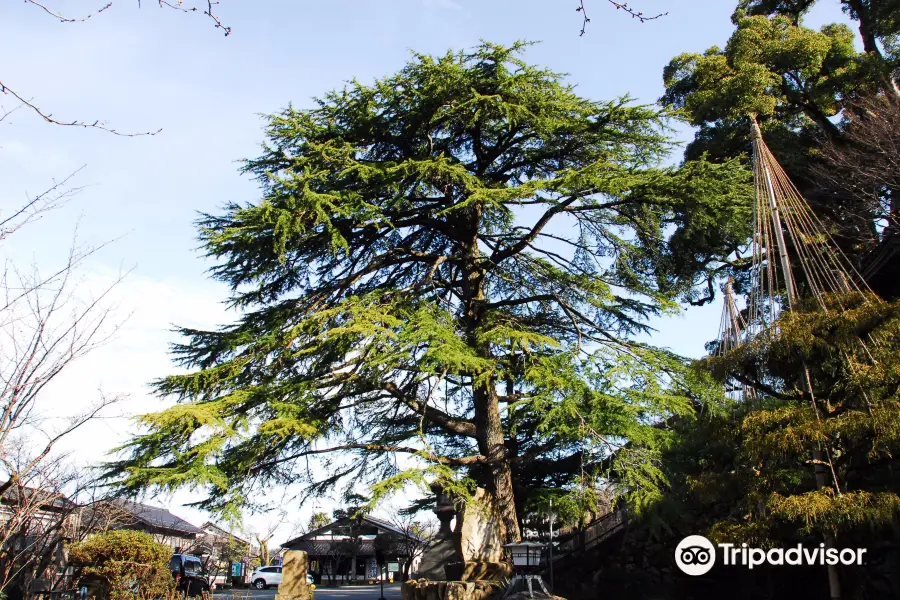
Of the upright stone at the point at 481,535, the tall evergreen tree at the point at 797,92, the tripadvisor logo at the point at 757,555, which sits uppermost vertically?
the tall evergreen tree at the point at 797,92

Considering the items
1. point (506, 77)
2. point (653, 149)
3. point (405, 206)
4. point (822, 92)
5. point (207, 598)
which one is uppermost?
point (822, 92)

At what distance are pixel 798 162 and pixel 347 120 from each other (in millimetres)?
9498

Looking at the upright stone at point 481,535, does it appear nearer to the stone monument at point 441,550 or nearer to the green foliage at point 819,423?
the stone monument at point 441,550

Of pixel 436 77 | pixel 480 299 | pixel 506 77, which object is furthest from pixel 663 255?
pixel 436 77

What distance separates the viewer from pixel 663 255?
40.6ft

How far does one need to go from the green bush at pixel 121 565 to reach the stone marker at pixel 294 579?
376 centimetres

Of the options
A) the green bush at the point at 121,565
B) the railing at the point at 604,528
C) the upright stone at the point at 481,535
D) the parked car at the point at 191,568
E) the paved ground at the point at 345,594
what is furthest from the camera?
the paved ground at the point at 345,594

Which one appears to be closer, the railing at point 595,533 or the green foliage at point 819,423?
the green foliage at point 819,423

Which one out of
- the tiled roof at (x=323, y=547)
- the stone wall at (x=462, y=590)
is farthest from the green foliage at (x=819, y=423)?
the tiled roof at (x=323, y=547)

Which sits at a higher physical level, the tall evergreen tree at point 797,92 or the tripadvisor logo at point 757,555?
the tall evergreen tree at point 797,92

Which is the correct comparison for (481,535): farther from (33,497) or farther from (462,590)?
(33,497)

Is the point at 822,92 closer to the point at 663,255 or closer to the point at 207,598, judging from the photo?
the point at 663,255

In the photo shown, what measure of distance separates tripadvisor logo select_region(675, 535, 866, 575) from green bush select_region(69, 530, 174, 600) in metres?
7.10

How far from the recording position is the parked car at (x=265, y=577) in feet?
98.9
